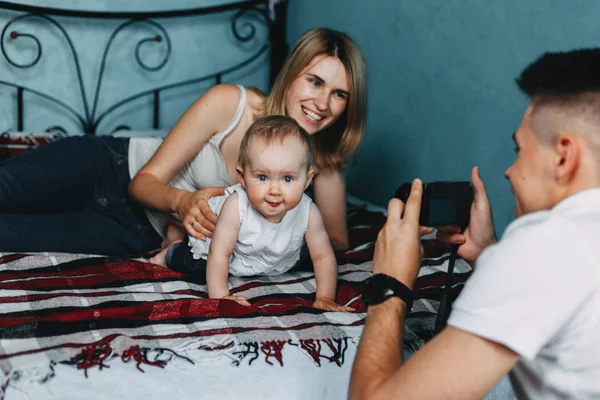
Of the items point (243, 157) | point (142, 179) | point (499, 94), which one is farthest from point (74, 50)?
point (499, 94)

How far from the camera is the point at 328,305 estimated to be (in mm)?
1469

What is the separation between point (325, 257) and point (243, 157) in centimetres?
32

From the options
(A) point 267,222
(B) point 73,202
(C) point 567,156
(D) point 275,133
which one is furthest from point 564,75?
(B) point 73,202

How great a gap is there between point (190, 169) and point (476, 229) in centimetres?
96

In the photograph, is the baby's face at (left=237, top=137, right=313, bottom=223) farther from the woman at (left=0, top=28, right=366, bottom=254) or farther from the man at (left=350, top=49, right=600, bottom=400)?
the man at (left=350, top=49, right=600, bottom=400)

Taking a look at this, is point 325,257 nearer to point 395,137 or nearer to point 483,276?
point 483,276

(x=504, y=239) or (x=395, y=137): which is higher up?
(x=504, y=239)

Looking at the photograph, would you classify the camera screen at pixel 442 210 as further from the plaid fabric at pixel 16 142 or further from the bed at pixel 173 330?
the plaid fabric at pixel 16 142

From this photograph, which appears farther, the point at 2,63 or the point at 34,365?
the point at 2,63

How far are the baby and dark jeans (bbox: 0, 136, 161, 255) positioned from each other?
1.27ft

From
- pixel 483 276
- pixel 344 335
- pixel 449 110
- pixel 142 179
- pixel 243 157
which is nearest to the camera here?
pixel 483 276

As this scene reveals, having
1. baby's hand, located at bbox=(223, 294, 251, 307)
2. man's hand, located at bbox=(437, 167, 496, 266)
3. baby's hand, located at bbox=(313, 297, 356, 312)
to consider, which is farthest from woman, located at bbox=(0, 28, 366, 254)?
man's hand, located at bbox=(437, 167, 496, 266)

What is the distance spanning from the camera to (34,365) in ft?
3.43

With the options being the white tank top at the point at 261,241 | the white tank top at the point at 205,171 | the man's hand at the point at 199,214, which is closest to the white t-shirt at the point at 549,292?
the white tank top at the point at 261,241
